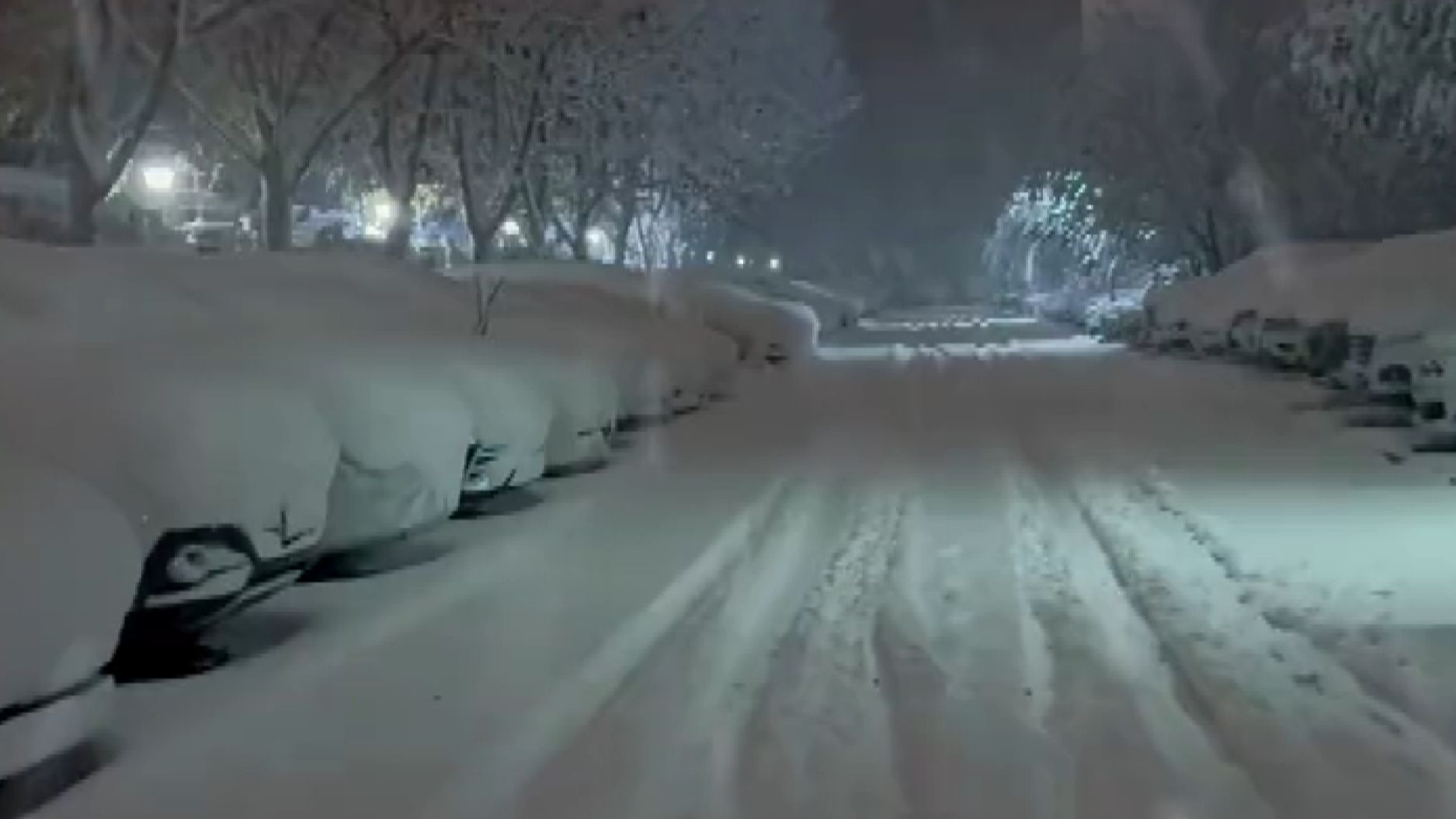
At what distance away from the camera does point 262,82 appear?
26875mm

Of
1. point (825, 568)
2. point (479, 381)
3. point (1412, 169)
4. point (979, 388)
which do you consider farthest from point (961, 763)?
point (1412, 169)

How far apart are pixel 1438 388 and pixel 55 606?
13.1m

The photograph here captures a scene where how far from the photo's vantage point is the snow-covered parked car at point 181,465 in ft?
25.4

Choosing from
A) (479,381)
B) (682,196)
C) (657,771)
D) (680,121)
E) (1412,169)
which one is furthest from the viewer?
(682,196)

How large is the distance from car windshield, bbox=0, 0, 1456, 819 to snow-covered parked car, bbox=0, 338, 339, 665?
0.02 m

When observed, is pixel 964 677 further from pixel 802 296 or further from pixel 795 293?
pixel 802 296

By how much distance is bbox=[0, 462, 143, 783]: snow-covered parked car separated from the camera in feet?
19.4

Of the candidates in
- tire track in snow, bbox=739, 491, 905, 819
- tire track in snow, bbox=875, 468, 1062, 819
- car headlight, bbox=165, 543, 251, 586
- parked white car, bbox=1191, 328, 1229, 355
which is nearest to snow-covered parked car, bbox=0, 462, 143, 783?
car headlight, bbox=165, 543, 251, 586

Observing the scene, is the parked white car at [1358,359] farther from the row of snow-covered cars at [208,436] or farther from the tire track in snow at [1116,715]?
the tire track in snow at [1116,715]

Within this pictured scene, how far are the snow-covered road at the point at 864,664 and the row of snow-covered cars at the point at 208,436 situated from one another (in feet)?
1.27

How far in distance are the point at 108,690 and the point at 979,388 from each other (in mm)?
21838

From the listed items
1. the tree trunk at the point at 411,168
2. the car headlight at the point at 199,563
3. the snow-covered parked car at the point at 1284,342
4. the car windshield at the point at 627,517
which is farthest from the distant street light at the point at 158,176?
the car headlight at the point at 199,563

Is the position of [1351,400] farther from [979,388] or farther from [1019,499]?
[1019,499]

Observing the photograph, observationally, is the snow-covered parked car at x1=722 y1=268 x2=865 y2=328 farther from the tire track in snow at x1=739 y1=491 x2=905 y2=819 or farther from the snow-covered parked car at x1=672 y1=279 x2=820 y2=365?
the tire track in snow at x1=739 y1=491 x2=905 y2=819
